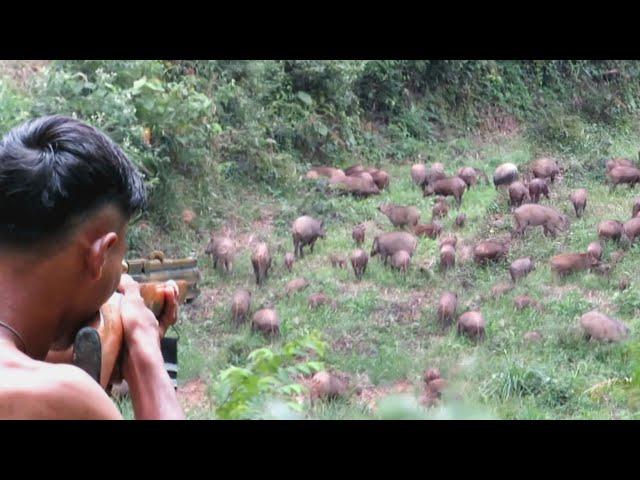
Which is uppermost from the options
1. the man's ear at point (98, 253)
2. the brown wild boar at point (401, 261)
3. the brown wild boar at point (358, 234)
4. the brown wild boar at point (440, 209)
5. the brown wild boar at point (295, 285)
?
the man's ear at point (98, 253)

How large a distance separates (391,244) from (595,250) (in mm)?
922

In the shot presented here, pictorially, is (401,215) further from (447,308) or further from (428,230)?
(447,308)

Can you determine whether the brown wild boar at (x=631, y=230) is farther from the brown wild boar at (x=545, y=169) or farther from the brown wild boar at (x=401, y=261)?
the brown wild boar at (x=401, y=261)

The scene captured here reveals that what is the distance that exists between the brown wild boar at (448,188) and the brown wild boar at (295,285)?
1.00 metres

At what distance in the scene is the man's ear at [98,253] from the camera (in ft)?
2.82

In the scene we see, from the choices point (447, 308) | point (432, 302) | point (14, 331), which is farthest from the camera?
point (432, 302)

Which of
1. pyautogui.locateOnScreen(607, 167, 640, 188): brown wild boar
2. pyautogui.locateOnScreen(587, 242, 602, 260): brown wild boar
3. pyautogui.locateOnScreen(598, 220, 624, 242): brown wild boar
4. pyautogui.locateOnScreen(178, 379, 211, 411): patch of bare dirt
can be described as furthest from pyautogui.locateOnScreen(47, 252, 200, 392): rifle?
pyautogui.locateOnScreen(607, 167, 640, 188): brown wild boar

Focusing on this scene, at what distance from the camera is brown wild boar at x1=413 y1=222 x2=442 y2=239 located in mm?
4914

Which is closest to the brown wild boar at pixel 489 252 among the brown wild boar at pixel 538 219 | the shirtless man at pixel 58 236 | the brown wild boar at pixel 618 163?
the brown wild boar at pixel 538 219

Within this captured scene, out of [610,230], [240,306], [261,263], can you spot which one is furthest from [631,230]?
[240,306]

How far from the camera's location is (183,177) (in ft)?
15.7

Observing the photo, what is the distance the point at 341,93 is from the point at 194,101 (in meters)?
1.11

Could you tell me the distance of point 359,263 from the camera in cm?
457
